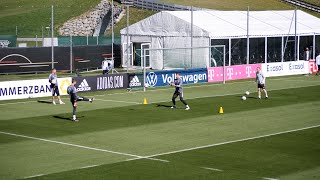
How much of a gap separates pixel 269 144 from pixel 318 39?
4183 centimetres

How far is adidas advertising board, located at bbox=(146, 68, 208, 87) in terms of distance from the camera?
42.4m

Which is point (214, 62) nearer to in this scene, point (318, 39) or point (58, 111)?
point (318, 39)

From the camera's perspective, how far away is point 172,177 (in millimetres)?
17406

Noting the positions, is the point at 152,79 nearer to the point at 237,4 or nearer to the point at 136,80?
the point at 136,80

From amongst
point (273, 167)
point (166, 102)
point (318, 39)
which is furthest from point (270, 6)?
point (273, 167)

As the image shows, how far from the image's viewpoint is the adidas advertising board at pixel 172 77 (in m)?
42.4

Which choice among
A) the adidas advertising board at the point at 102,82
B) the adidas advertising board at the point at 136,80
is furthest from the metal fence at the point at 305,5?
the adidas advertising board at the point at 102,82

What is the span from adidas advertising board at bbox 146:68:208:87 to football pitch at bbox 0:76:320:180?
5.17m

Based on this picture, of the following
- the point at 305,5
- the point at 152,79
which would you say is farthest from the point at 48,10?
the point at 152,79

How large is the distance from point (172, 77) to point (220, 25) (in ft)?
41.5

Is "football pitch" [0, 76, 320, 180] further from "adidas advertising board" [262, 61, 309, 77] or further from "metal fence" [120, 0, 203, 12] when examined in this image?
"metal fence" [120, 0, 203, 12]

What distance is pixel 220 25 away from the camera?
179ft

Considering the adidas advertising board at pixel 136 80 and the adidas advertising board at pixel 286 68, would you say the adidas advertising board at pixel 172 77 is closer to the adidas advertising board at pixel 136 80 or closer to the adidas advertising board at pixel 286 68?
the adidas advertising board at pixel 136 80

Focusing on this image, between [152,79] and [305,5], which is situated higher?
[305,5]
